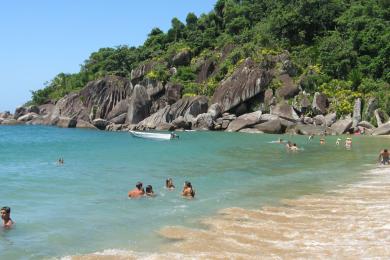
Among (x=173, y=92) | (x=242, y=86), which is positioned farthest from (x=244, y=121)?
(x=173, y=92)

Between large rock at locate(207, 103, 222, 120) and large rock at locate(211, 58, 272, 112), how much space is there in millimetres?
1083

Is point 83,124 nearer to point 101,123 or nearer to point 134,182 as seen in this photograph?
point 101,123

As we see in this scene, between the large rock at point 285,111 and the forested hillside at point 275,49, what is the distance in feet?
18.3

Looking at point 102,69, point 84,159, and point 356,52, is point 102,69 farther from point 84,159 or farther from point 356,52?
point 84,159

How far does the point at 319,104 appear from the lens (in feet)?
211

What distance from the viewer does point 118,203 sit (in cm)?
1933

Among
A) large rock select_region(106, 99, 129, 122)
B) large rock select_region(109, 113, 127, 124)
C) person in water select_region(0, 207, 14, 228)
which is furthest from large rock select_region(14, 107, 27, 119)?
person in water select_region(0, 207, 14, 228)

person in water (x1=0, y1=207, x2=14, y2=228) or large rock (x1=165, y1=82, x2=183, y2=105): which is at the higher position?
large rock (x1=165, y1=82, x2=183, y2=105)

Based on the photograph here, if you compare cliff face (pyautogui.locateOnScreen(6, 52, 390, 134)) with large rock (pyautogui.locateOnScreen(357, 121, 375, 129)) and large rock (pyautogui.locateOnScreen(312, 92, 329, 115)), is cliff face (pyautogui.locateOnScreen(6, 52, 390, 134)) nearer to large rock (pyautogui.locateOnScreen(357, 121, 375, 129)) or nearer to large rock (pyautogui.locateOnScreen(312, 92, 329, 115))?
large rock (pyautogui.locateOnScreen(312, 92, 329, 115))

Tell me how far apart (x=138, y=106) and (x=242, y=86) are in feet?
58.6

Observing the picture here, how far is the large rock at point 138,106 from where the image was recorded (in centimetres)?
7725

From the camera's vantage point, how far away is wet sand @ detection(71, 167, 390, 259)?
11641mm

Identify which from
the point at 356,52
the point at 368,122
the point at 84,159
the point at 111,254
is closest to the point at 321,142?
the point at 368,122

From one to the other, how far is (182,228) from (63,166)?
66.1 ft
